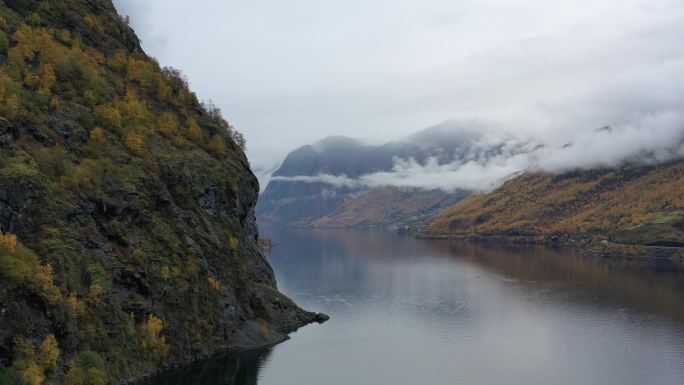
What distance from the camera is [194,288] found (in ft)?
292

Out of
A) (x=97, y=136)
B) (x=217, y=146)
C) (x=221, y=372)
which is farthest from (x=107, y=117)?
(x=221, y=372)

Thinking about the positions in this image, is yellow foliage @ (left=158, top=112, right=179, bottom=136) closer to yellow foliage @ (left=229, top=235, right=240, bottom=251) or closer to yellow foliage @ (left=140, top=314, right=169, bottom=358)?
yellow foliage @ (left=229, top=235, right=240, bottom=251)

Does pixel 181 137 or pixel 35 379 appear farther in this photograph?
pixel 181 137

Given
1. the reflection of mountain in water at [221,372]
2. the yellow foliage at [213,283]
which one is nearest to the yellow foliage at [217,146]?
the yellow foliage at [213,283]

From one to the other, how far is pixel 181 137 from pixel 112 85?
1541cm

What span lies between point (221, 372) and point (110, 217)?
2729cm

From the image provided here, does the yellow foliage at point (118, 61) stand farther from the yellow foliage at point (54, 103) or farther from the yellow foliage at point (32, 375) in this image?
the yellow foliage at point (32, 375)

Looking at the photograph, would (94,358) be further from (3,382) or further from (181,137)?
(181,137)

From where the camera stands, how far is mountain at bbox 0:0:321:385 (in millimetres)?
65500

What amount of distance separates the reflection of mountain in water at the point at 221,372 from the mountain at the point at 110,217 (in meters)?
1.86

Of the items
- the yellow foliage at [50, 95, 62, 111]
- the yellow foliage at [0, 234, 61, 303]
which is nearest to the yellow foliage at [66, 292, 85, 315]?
the yellow foliage at [0, 234, 61, 303]

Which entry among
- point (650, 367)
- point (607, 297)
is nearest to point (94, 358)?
point (650, 367)

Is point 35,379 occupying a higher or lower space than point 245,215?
lower

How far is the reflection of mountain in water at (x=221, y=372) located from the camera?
260 feet
